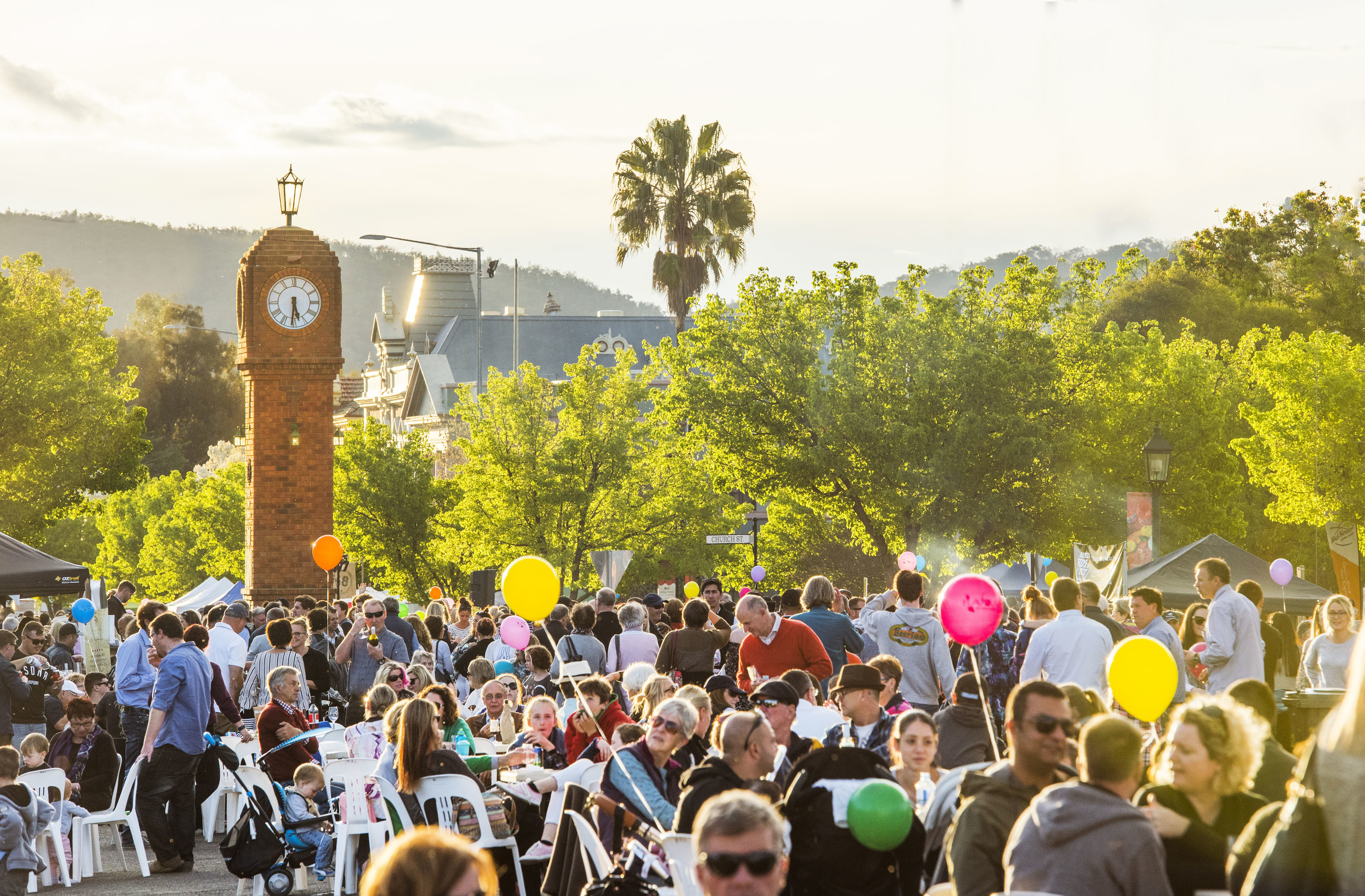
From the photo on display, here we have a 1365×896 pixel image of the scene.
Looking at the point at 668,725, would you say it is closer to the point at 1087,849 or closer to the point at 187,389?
the point at 1087,849

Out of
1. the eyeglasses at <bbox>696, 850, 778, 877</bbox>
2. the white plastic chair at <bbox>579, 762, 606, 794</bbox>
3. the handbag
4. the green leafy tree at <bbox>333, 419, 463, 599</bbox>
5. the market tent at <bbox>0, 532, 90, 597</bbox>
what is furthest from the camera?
the green leafy tree at <bbox>333, 419, 463, 599</bbox>

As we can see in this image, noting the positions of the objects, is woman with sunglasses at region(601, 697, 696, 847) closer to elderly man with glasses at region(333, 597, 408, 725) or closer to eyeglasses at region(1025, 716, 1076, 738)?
eyeglasses at region(1025, 716, 1076, 738)

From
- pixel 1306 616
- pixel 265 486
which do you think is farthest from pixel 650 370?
pixel 1306 616

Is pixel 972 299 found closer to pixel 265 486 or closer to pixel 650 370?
pixel 650 370

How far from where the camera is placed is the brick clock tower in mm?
28109

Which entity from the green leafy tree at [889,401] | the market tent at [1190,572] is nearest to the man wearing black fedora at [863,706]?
the market tent at [1190,572]

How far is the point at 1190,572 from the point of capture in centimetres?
2362

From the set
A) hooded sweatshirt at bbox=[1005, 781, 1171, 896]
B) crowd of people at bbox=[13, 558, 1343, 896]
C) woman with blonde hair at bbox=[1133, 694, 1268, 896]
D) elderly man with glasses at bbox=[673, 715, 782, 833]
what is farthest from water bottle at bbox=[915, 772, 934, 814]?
hooded sweatshirt at bbox=[1005, 781, 1171, 896]

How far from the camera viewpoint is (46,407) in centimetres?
3706

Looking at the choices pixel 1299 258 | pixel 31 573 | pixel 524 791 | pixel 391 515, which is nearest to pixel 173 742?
pixel 524 791

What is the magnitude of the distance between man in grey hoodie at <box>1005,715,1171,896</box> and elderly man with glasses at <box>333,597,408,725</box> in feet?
35.6

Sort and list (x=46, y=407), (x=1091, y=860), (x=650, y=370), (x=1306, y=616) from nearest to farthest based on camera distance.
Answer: (x=1091, y=860), (x=1306, y=616), (x=46, y=407), (x=650, y=370)

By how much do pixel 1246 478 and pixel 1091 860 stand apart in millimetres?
43979

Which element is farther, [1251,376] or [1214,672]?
[1251,376]
